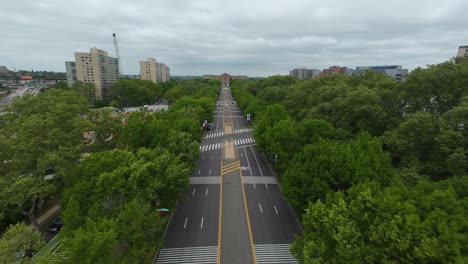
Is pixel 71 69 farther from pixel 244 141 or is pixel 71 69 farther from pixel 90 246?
pixel 90 246

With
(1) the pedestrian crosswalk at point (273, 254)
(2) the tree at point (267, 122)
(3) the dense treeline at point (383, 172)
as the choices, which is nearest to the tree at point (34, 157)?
(1) the pedestrian crosswalk at point (273, 254)

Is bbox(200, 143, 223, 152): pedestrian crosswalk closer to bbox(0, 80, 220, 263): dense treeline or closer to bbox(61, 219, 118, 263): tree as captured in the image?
bbox(0, 80, 220, 263): dense treeline

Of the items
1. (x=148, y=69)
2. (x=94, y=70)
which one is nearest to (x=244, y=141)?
(x=94, y=70)

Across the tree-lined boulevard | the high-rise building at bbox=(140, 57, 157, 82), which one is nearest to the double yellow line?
the tree-lined boulevard

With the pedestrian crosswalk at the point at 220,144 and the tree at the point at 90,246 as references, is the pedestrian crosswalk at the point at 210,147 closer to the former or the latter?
the pedestrian crosswalk at the point at 220,144

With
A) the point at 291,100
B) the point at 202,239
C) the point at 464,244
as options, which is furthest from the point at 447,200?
the point at 291,100
